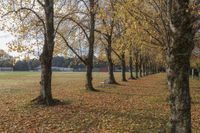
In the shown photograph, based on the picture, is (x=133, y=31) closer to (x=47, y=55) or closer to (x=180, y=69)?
(x=47, y=55)

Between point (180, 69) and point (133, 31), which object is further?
point (133, 31)

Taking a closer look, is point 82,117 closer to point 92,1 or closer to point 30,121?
point 30,121

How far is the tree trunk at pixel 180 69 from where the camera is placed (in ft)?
33.5

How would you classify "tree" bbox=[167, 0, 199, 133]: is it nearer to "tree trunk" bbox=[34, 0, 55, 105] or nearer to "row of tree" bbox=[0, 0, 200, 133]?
"row of tree" bbox=[0, 0, 200, 133]

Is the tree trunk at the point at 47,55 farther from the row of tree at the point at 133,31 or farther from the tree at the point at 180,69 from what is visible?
the tree at the point at 180,69

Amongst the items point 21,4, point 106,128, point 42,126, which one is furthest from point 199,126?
point 21,4

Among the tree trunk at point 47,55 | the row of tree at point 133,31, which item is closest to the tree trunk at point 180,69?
the row of tree at point 133,31

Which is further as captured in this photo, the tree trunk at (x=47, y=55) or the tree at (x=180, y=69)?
the tree trunk at (x=47, y=55)

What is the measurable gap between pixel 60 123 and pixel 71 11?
559 inches

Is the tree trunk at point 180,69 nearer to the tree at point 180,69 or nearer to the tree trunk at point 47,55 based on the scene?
the tree at point 180,69

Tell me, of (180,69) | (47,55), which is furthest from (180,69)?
(47,55)

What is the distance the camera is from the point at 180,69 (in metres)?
10.2

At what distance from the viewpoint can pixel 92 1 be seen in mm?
31375

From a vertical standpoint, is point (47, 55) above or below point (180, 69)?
above
